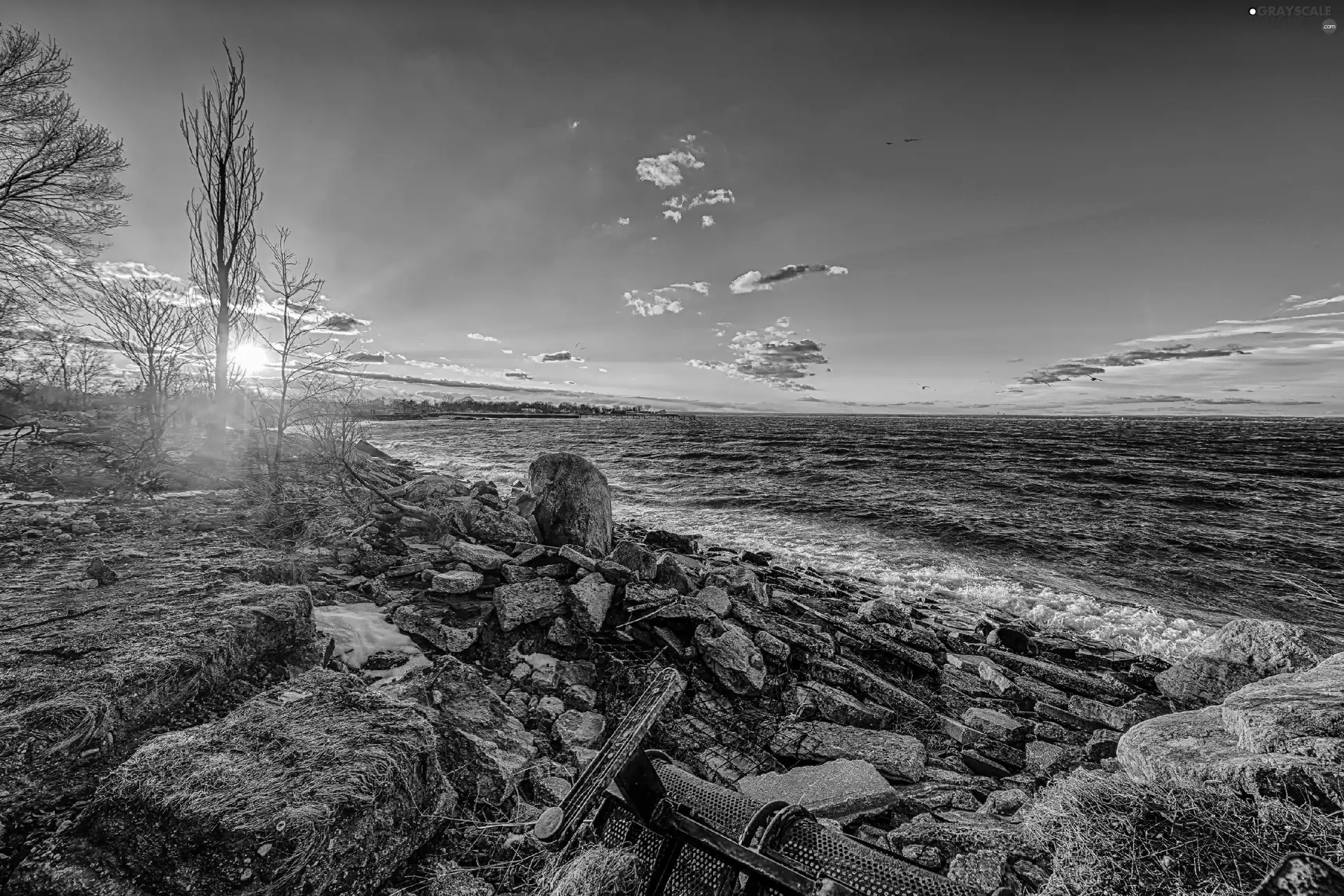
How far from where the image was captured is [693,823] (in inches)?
79.9

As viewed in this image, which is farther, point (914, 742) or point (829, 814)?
point (914, 742)

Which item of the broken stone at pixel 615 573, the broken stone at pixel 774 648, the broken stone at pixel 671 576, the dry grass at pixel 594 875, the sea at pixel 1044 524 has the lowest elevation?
the sea at pixel 1044 524

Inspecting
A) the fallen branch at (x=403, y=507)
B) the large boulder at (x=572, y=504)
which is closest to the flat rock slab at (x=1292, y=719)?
the large boulder at (x=572, y=504)

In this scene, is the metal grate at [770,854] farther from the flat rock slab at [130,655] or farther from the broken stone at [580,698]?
the flat rock slab at [130,655]

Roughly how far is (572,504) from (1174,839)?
8.37 m

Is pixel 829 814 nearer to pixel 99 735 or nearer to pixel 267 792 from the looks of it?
pixel 267 792

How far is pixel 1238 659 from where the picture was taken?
5766 mm

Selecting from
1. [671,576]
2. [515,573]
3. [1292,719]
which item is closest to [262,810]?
Answer: [515,573]

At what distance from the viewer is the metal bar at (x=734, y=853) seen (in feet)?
5.79

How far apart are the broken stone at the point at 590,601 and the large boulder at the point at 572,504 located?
286cm

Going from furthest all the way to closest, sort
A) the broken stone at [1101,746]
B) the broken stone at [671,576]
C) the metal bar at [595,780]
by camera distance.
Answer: the broken stone at [671,576], the broken stone at [1101,746], the metal bar at [595,780]

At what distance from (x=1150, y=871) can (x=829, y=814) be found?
6.49ft

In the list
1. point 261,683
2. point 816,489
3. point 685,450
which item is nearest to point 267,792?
point 261,683

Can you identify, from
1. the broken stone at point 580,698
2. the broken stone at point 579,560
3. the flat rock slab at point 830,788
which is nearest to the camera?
the flat rock slab at point 830,788
